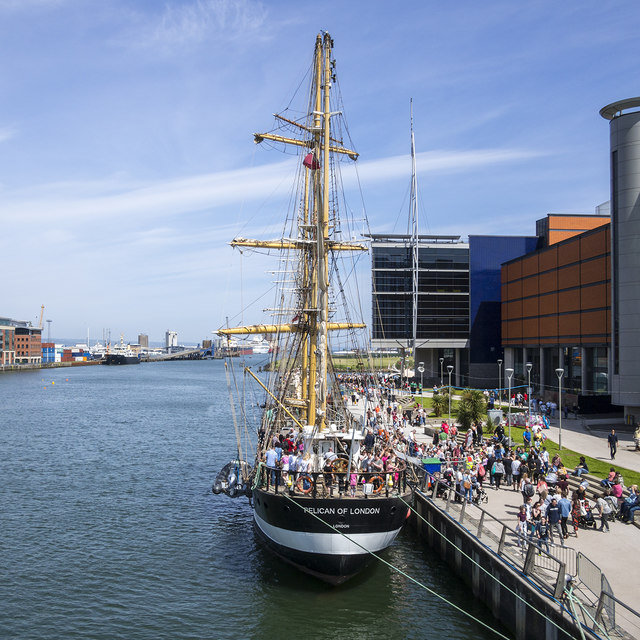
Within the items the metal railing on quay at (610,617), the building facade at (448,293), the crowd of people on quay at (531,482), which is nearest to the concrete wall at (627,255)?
the crowd of people on quay at (531,482)

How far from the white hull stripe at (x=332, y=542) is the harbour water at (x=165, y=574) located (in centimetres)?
144

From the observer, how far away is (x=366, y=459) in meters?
21.8

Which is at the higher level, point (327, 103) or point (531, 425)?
point (327, 103)

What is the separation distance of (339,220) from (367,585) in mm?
16301

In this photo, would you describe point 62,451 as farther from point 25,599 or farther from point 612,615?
point 612,615

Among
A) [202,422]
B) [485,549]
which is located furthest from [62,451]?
[485,549]

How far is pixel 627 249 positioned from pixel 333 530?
34.7 metres

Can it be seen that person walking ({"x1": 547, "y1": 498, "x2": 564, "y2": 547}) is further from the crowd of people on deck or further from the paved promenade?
the paved promenade

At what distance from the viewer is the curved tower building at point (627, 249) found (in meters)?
44.4

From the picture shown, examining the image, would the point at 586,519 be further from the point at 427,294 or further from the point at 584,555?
the point at 427,294

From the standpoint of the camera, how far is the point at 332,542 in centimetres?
1966

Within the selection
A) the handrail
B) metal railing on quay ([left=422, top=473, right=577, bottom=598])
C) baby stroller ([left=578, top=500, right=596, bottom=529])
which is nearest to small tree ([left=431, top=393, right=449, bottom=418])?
metal railing on quay ([left=422, top=473, right=577, bottom=598])

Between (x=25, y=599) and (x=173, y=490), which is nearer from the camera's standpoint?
(x=25, y=599)

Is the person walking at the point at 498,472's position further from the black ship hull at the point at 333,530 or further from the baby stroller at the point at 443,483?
the black ship hull at the point at 333,530
